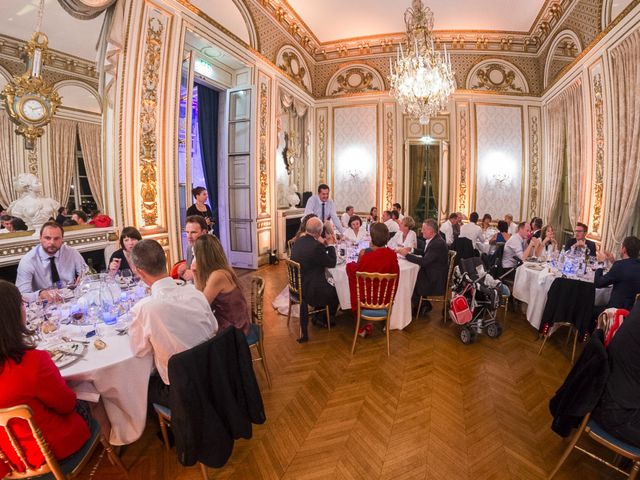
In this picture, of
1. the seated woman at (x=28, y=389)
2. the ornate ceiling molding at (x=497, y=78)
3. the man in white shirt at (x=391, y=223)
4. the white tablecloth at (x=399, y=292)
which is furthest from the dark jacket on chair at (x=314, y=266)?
the ornate ceiling molding at (x=497, y=78)

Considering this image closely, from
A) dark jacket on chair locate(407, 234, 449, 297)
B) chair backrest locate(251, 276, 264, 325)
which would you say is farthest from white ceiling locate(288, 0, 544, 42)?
chair backrest locate(251, 276, 264, 325)

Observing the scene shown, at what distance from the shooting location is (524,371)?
10.8ft

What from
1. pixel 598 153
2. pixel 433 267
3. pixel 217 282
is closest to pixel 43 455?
pixel 217 282

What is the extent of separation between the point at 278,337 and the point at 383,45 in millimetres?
8417

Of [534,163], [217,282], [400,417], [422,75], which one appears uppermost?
[422,75]

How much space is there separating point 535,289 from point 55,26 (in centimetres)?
607

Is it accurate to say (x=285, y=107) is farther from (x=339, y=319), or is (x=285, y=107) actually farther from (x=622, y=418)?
(x=622, y=418)

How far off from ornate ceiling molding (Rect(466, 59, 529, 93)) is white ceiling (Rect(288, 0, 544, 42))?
90 cm

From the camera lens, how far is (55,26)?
12.1 ft

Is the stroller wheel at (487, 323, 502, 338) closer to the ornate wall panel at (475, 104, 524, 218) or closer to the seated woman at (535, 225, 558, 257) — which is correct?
the seated woman at (535, 225, 558, 257)

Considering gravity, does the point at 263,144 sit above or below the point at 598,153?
above

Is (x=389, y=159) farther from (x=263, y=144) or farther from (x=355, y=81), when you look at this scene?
(x=263, y=144)

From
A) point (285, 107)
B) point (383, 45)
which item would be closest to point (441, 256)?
point (285, 107)

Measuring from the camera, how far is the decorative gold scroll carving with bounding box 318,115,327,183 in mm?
9945
